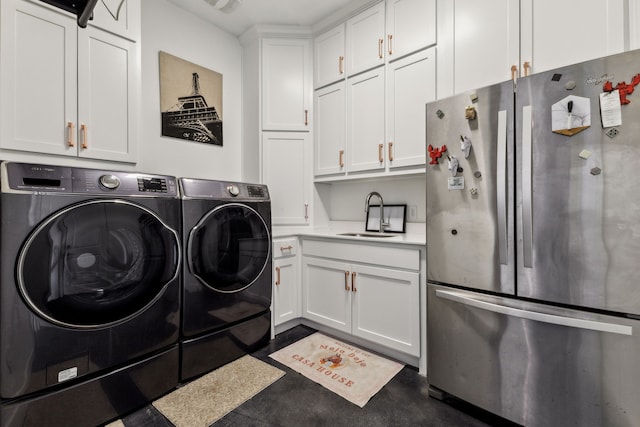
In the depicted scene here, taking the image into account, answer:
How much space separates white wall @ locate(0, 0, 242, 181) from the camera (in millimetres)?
2293

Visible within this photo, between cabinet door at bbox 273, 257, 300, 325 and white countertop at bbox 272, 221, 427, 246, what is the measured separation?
248mm

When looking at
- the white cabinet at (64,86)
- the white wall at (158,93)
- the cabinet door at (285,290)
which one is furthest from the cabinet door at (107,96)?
the cabinet door at (285,290)

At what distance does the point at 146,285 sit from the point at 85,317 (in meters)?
0.28

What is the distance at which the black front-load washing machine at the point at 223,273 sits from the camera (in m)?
1.74

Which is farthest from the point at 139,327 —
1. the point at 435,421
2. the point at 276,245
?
the point at 435,421

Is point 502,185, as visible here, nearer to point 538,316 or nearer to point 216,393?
point 538,316

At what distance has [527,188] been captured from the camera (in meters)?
1.31

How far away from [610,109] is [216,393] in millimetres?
2339

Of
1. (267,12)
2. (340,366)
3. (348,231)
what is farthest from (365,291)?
(267,12)

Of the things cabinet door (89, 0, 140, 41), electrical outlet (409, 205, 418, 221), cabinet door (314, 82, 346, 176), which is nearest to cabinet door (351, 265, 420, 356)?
electrical outlet (409, 205, 418, 221)

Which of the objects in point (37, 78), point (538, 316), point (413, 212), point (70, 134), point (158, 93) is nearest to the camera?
point (538, 316)

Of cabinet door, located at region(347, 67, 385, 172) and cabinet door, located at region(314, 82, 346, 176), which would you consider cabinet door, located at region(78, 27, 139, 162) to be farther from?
cabinet door, located at region(347, 67, 385, 172)

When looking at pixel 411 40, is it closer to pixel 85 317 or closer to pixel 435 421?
pixel 435 421

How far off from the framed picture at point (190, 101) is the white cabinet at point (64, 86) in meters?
0.59
